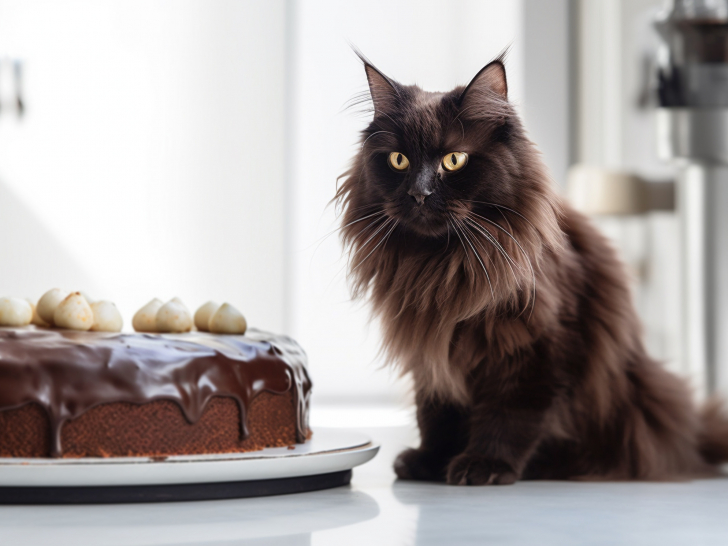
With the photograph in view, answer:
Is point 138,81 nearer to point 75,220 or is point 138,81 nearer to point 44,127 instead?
point 44,127

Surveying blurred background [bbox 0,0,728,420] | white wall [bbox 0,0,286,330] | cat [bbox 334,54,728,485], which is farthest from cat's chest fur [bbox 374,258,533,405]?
white wall [bbox 0,0,286,330]

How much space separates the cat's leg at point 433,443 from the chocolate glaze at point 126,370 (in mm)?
274

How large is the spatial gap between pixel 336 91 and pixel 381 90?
2841mm

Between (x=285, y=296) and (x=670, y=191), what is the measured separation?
198 centimetres

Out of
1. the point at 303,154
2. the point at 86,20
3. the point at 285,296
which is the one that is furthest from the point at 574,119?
the point at 86,20

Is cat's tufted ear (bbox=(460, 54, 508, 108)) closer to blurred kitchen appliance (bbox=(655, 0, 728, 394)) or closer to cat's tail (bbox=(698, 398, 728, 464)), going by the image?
cat's tail (bbox=(698, 398, 728, 464))

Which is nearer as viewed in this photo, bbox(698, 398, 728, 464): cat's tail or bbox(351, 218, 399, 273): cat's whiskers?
bbox(351, 218, 399, 273): cat's whiskers

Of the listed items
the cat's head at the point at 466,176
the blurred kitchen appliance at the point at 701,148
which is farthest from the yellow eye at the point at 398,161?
the blurred kitchen appliance at the point at 701,148

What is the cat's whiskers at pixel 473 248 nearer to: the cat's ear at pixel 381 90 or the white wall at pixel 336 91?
the cat's ear at pixel 381 90

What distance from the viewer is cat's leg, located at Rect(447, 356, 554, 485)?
4.52ft

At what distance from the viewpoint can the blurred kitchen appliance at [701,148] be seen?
2.26 metres

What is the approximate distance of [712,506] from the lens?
1.26 metres

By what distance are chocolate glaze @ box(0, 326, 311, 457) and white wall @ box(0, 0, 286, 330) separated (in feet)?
8.79

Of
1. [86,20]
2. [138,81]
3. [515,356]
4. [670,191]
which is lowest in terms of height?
[515,356]
